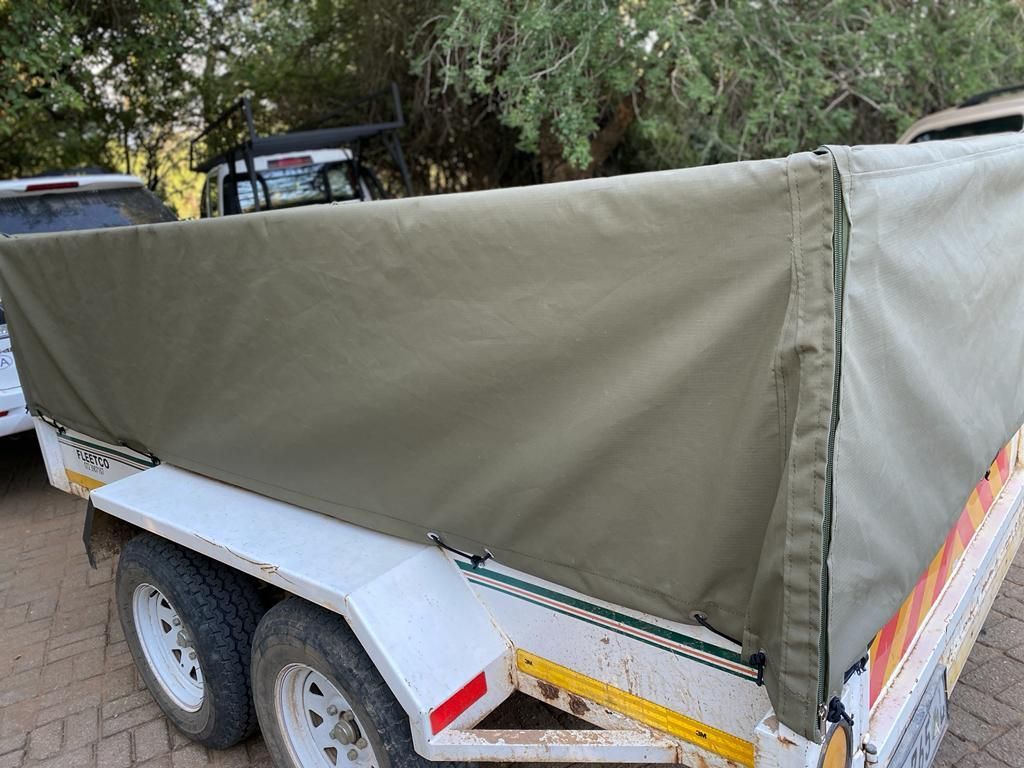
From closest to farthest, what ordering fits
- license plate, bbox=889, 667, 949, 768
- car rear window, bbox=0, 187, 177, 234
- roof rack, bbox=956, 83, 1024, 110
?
license plate, bbox=889, 667, 949, 768 → car rear window, bbox=0, 187, 177, 234 → roof rack, bbox=956, 83, 1024, 110

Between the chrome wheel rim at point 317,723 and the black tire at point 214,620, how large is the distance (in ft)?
1.04

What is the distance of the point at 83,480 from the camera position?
3.89 meters

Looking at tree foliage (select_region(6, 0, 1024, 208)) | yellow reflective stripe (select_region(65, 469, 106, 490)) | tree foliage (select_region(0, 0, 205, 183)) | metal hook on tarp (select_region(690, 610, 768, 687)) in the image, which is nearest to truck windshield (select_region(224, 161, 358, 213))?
tree foliage (select_region(6, 0, 1024, 208))

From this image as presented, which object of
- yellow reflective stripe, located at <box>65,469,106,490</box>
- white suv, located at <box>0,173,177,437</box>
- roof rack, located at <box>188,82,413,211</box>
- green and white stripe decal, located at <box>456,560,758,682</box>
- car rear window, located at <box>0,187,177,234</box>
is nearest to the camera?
green and white stripe decal, located at <box>456,560,758,682</box>

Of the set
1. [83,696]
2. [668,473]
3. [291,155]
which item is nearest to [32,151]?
[291,155]

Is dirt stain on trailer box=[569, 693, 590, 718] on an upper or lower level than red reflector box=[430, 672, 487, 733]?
lower

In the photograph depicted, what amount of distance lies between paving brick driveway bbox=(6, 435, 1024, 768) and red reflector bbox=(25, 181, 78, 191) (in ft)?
8.06

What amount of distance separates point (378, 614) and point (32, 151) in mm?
10203

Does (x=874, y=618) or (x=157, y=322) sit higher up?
(x=157, y=322)

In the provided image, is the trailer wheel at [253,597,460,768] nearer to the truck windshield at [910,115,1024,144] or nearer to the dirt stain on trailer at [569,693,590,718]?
the dirt stain on trailer at [569,693,590,718]

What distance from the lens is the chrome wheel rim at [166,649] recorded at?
9.91ft

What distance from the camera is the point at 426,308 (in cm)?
202

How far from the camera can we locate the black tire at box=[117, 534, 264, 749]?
8.87 ft

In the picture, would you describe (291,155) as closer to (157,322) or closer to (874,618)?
(157,322)
